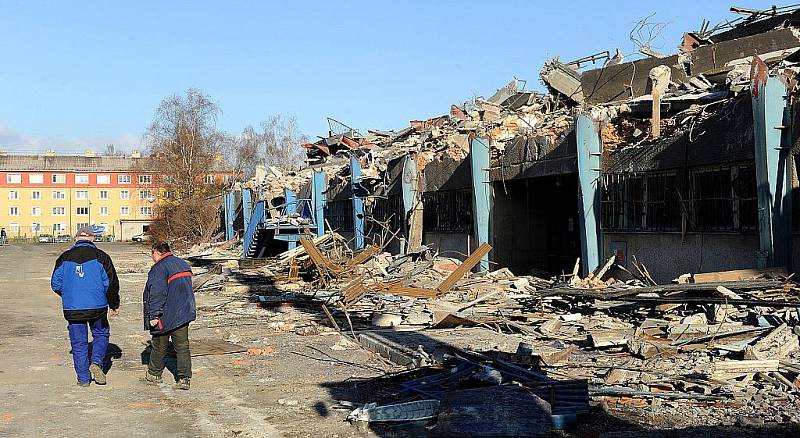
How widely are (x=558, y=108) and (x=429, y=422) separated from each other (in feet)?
64.8

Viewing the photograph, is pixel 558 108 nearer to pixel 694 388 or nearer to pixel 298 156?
pixel 694 388

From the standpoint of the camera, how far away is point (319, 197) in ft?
113

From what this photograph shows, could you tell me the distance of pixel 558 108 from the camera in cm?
2600

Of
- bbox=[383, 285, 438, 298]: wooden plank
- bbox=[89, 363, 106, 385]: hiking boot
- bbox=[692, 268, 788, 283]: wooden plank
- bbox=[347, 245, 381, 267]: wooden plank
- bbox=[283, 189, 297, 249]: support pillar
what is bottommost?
bbox=[89, 363, 106, 385]: hiking boot

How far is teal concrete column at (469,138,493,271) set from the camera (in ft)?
71.2

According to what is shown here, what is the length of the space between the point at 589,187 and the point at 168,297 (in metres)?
10.6

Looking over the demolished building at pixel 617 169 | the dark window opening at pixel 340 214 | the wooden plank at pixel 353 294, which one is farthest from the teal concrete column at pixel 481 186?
the dark window opening at pixel 340 214

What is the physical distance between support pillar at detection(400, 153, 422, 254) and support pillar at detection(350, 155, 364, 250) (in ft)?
13.4

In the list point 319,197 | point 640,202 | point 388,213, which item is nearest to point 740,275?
point 640,202

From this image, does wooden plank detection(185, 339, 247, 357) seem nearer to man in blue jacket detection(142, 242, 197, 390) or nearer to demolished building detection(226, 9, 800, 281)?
man in blue jacket detection(142, 242, 197, 390)

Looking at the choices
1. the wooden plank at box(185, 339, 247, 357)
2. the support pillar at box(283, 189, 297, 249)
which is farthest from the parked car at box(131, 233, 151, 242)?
the wooden plank at box(185, 339, 247, 357)

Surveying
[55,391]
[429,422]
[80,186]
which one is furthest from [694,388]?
[80,186]

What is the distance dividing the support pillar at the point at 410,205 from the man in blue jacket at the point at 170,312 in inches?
636

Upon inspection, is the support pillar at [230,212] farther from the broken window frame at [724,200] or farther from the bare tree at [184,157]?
the broken window frame at [724,200]
